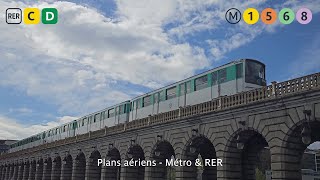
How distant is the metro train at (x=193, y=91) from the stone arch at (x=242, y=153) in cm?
322

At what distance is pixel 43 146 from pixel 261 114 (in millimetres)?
45092

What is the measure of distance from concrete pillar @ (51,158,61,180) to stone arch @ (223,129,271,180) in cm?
3410

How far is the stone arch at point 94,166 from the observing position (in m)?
39.2

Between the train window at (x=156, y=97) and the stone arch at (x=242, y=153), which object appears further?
the train window at (x=156, y=97)

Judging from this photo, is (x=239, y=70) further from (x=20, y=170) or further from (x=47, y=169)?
(x=20, y=170)

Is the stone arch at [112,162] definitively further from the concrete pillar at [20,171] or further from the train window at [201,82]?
the concrete pillar at [20,171]

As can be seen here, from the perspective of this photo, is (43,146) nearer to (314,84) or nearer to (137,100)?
(137,100)

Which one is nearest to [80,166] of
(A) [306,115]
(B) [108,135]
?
(B) [108,135]

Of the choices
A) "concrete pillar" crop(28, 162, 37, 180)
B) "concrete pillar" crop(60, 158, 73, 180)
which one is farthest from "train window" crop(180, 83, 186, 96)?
"concrete pillar" crop(28, 162, 37, 180)

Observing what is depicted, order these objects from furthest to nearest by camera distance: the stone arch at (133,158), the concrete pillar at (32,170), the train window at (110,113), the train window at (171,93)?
the concrete pillar at (32,170) < the train window at (110,113) < the stone arch at (133,158) < the train window at (171,93)

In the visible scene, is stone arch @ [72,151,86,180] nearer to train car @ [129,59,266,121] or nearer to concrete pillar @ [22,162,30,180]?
train car @ [129,59,266,121]

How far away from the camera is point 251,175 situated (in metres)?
24.1

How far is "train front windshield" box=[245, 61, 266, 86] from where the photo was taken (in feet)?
75.6

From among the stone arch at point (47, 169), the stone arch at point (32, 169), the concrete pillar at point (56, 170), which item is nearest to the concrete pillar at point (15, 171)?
the stone arch at point (32, 169)
